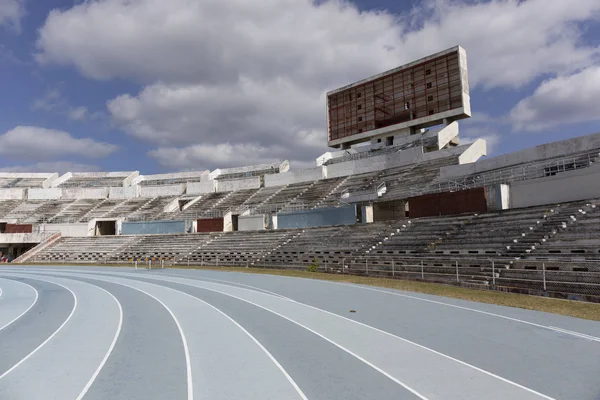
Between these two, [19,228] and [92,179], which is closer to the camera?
[19,228]

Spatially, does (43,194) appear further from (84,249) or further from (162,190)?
(84,249)

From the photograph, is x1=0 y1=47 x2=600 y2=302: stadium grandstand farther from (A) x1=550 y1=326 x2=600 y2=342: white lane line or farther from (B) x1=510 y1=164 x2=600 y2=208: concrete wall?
(A) x1=550 y1=326 x2=600 y2=342: white lane line

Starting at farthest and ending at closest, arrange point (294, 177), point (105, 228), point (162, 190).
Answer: point (162, 190)
point (105, 228)
point (294, 177)

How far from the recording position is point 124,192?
174ft

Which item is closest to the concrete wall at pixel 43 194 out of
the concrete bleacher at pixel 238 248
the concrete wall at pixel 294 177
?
the concrete wall at pixel 294 177

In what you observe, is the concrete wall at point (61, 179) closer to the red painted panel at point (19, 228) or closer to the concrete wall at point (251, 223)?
the red painted panel at point (19, 228)

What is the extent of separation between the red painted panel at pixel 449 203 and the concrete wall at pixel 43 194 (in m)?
49.2

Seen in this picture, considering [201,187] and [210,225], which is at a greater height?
[201,187]

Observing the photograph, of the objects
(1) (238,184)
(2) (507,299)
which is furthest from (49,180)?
(2) (507,299)

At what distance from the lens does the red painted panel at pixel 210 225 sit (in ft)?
129

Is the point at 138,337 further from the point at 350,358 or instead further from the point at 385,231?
the point at 385,231

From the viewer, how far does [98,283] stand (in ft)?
62.4

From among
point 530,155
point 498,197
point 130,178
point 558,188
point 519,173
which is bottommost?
point 498,197

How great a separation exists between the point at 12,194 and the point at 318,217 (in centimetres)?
4563
